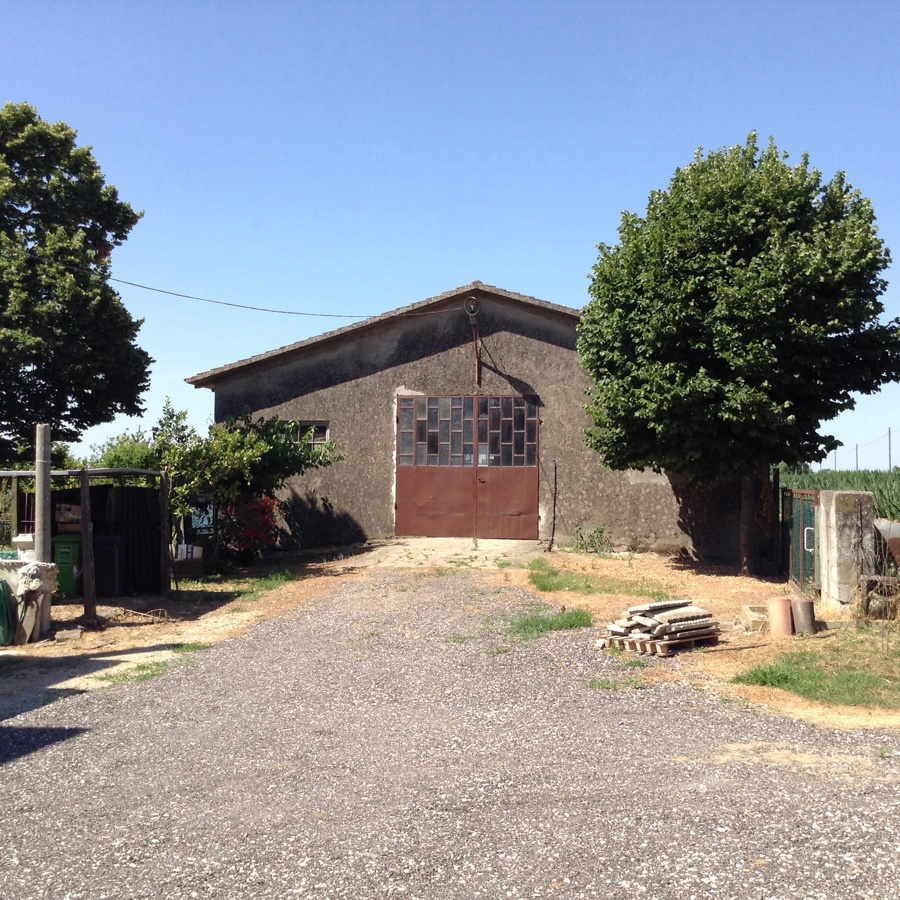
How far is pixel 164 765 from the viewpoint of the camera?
650 centimetres

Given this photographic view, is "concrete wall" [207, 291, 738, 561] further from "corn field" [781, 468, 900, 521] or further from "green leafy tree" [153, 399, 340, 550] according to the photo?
"corn field" [781, 468, 900, 521]

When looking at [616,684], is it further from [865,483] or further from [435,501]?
[865,483]

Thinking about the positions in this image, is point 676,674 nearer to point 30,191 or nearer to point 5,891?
point 5,891

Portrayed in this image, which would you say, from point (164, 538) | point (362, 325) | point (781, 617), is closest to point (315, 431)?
point (362, 325)

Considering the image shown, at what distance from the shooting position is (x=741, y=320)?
14312 mm

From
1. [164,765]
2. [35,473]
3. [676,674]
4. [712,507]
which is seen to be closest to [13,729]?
[164,765]

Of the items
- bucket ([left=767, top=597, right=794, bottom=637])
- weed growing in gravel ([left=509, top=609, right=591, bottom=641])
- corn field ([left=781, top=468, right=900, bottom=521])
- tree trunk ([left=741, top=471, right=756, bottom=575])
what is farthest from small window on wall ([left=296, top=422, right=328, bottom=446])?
corn field ([left=781, top=468, right=900, bottom=521])

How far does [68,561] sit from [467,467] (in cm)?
886

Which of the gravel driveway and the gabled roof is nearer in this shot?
the gravel driveway

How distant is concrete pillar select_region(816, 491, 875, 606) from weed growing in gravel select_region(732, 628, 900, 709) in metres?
1.55

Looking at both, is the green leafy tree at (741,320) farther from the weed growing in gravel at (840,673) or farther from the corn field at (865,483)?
the corn field at (865,483)

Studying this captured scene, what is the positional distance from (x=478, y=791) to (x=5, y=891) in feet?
9.07

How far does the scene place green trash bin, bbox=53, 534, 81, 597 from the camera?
43.9ft

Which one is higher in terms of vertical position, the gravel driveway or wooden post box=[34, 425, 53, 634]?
wooden post box=[34, 425, 53, 634]
